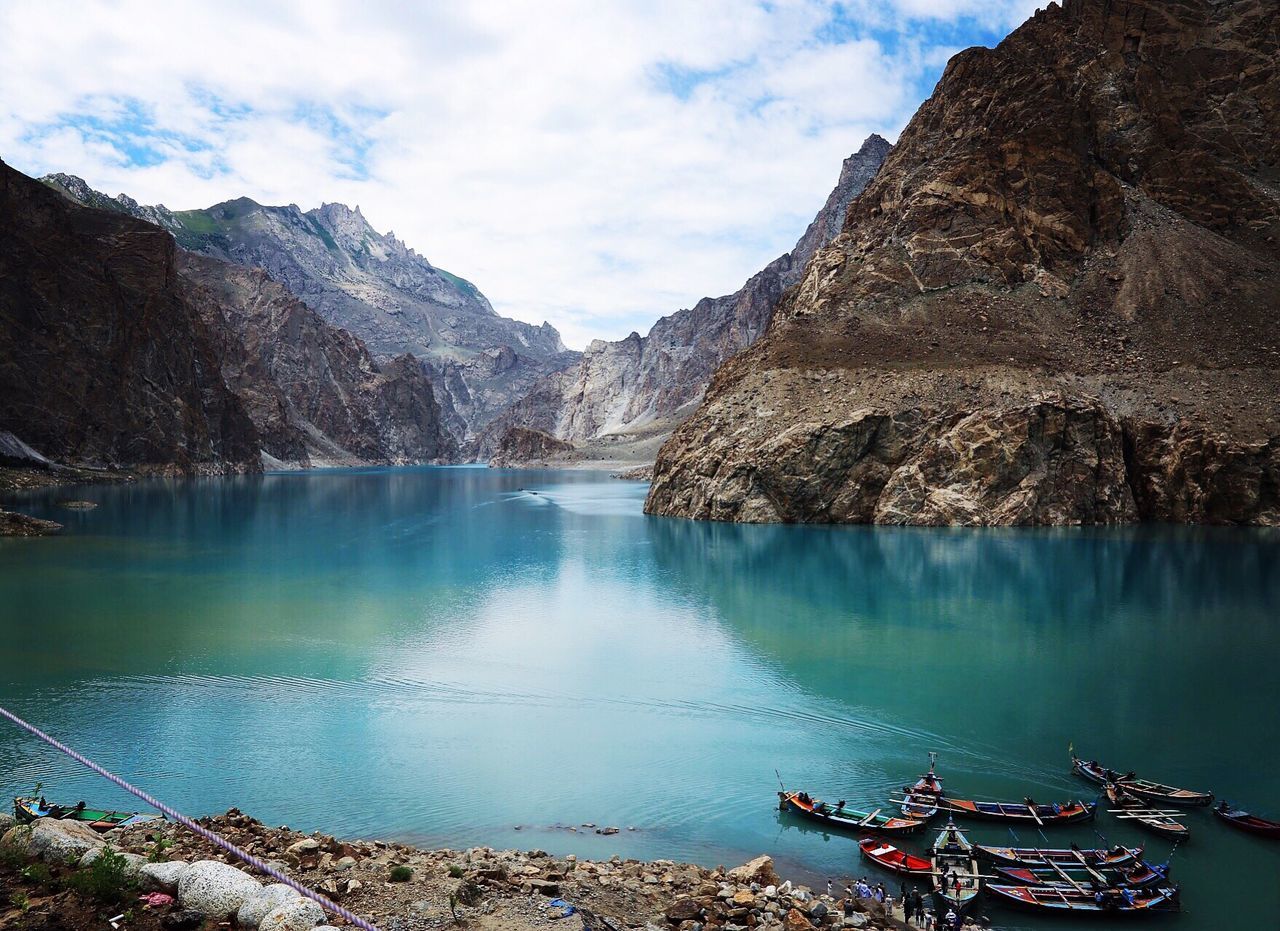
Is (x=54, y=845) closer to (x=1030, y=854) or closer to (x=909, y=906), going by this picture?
(x=909, y=906)

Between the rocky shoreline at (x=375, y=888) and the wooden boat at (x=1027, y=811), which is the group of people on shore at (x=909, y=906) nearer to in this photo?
the rocky shoreline at (x=375, y=888)

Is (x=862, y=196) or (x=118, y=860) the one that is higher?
(x=862, y=196)

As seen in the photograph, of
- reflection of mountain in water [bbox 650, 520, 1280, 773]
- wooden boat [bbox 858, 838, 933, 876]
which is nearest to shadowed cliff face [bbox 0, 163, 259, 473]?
reflection of mountain in water [bbox 650, 520, 1280, 773]

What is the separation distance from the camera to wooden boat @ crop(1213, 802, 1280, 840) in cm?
1590

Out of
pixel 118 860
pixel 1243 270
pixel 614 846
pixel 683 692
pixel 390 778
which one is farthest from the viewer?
pixel 1243 270

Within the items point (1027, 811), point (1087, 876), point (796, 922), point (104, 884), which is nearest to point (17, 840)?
point (104, 884)

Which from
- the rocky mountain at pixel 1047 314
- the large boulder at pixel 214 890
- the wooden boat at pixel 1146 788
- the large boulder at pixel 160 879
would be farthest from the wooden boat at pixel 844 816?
the rocky mountain at pixel 1047 314

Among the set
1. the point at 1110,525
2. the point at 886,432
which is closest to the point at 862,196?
the point at 886,432

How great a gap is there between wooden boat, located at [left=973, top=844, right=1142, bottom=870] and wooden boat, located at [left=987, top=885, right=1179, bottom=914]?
0.82 m

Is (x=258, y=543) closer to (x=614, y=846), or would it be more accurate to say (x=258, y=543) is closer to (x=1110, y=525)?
(x=614, y=846)

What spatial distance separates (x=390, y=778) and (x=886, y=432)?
65751 millimetres

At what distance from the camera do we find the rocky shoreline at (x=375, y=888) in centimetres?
878

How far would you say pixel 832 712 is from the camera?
2416 centimetres

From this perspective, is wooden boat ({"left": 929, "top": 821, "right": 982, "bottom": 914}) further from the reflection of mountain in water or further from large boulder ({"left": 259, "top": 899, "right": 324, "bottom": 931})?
large boulder ({"left": 259, "top": 899, "right": 324, "bottom": 931})
